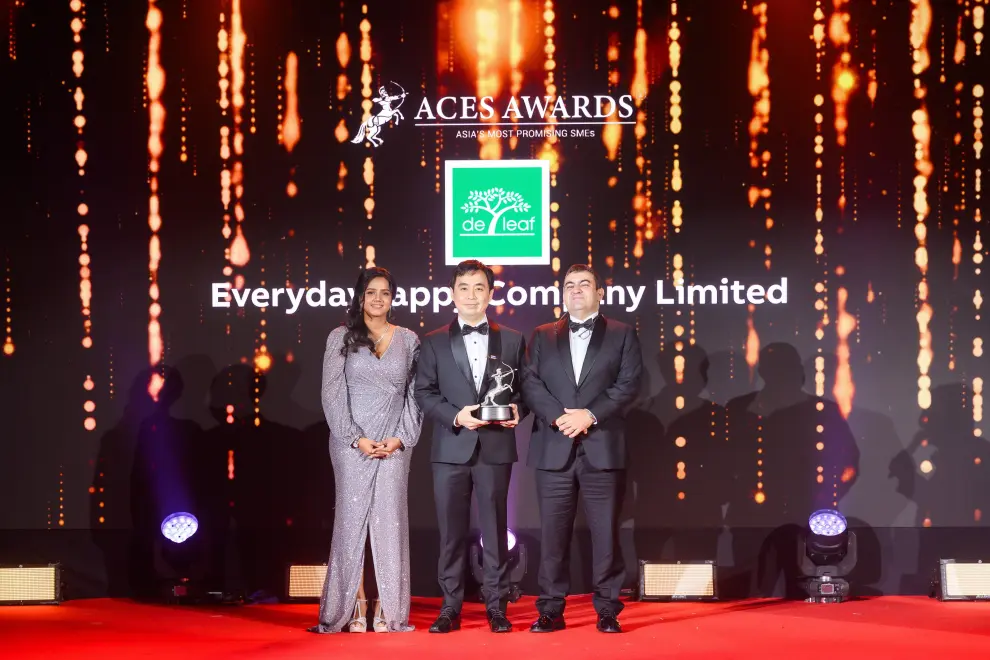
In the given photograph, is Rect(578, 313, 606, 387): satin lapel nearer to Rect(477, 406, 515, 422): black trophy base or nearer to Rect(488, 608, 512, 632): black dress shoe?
Rect(477, 406, 515, 422): black trophy base

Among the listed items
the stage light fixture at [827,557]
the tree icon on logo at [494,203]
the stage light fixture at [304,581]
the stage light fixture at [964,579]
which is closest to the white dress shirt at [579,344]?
the tree icon on logo at [494,203]

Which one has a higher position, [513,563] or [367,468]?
[367,468]

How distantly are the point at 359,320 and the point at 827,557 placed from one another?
2699 mm

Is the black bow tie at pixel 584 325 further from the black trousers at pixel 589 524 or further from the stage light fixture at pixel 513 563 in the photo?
the stage light fixture at pixel 513 563

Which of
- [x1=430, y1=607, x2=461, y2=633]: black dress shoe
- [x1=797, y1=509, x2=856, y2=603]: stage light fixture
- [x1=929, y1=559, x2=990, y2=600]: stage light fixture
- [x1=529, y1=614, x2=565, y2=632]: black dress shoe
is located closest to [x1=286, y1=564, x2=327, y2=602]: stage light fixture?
[x1=430, y1=607, x2=461, y2=633]: black dress shoe

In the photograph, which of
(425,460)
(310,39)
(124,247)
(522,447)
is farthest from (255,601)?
(310,39)

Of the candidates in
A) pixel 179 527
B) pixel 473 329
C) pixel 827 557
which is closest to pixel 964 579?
pixel 827 557

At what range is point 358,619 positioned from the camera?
4.92 m

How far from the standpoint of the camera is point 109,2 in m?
6.02

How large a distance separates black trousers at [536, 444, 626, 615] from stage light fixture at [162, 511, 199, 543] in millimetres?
2000

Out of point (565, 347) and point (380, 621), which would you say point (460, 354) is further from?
point (380, 621)

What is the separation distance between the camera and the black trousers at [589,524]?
4844 mm

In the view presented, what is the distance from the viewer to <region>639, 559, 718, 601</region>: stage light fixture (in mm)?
5668

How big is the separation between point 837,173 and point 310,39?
2.93 meters
